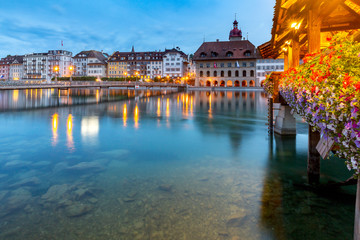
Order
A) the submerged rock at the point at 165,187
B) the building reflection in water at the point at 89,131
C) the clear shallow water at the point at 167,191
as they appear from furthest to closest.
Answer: the building reflection in water at the point at 89,131 < the submerged rock at the point at 165,187 < the clear shallow water at the point at 167,191

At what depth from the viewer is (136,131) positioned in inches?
852

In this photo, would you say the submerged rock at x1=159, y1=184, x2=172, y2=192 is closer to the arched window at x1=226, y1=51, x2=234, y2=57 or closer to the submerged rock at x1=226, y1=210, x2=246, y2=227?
the submerged rock at x1=226, y1=210, x2=246, y2=227

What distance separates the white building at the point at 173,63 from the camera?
134625 mm

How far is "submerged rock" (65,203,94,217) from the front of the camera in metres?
7.61

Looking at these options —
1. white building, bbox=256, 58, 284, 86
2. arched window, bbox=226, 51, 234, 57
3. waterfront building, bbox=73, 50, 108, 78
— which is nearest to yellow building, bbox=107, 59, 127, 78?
waterfront building, bbox=73, 50, 108, 78

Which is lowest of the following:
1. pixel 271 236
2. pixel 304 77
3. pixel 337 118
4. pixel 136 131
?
pixel 271 236

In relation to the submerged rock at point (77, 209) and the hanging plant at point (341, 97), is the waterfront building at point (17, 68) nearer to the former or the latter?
the submerged rock at point (77, 209)

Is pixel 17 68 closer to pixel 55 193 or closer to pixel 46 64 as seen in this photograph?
pixel 46 64

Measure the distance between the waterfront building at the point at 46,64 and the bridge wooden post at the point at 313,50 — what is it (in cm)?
17881

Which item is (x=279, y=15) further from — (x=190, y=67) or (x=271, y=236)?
(x=190, y=67)

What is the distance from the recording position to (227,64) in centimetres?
10512

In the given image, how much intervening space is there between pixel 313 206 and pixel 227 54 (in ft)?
331

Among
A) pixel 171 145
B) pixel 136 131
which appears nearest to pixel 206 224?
pixel 171 145

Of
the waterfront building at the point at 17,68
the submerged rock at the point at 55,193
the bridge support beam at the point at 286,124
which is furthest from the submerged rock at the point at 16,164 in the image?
the waterfront building at the point at 17,68
